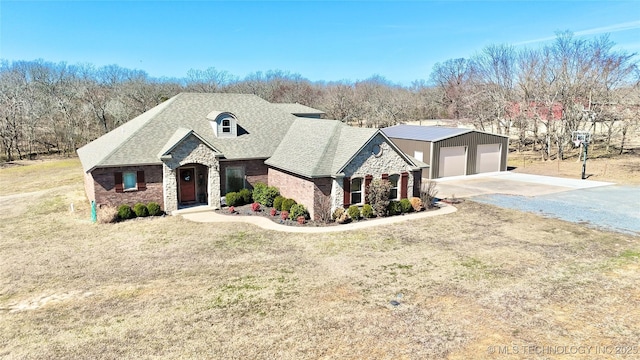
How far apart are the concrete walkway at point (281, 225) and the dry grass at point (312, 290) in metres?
0.95

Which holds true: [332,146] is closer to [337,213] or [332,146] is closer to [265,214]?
[337,213]

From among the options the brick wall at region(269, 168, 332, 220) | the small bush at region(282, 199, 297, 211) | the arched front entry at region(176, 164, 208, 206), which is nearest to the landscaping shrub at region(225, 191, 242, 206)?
the arched front entry at region(176, 164, 208, 206)

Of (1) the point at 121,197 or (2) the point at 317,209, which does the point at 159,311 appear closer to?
(2) the point at 317,209

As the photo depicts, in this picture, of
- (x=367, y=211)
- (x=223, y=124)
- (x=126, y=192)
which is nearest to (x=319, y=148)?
(x=367, y=211)

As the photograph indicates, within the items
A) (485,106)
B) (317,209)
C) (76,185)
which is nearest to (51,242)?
(317,209)

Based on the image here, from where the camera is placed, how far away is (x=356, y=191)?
22578 mm

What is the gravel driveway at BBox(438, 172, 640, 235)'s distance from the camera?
21625 mm

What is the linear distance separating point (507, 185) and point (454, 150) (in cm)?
535

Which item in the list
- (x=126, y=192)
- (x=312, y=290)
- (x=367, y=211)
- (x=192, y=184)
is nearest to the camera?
(x=312, y=290)

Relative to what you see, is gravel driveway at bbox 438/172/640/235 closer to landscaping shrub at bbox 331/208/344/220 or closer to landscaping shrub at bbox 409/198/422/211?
landscaping shrub at bbox 409/198/422/211

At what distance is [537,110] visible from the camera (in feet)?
147

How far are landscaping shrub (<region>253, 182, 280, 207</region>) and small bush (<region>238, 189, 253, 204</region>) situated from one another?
0.98ft

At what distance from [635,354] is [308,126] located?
20.7 m

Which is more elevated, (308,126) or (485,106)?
(485,106)
